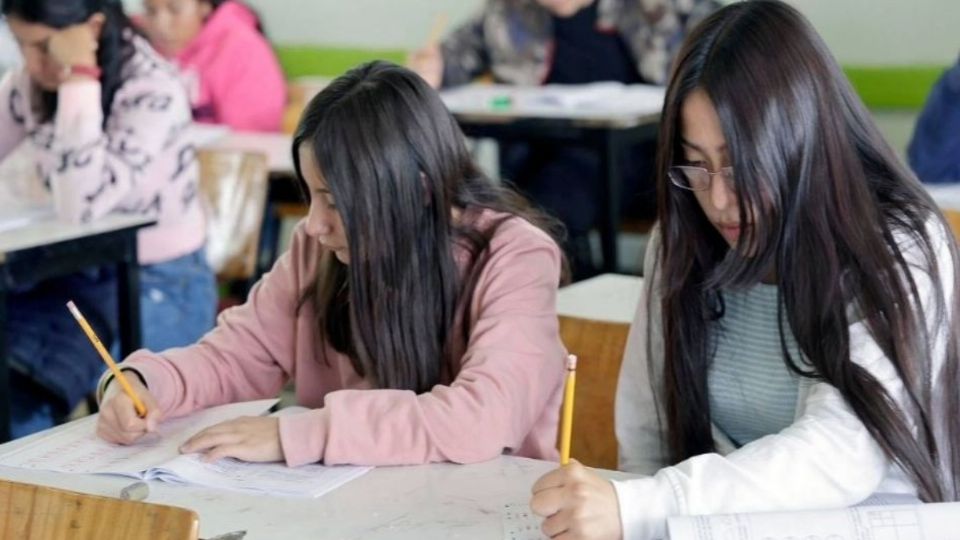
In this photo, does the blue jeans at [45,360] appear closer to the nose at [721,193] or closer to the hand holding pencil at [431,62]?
the nose at [721,193]

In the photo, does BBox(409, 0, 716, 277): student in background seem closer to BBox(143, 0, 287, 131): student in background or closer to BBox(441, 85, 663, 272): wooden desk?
BBox(441, 85, 663, 272): wooden desk

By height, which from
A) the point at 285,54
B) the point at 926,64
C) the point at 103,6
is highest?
the point at 103,6

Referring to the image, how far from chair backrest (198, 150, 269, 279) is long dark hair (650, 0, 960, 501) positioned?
2.20 meters

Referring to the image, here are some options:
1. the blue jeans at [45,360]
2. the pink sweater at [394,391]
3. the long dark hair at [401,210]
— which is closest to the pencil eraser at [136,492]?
the pink sweater at [394,391]

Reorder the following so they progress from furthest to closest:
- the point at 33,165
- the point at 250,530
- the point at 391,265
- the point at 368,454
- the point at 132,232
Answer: the point at 33,165 < the point at 132,232 < the point at 391,265 < the point at 368,454 < the point at 250,530

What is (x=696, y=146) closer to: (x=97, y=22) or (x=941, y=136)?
(x=97, y=22)

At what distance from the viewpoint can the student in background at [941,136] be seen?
143 inches

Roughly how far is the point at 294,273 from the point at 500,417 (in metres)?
0.41

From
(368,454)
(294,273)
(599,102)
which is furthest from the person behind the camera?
(599,102)

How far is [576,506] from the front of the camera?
1272 mm

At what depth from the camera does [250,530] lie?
1.38 metres

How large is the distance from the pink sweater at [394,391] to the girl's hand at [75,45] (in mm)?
1168

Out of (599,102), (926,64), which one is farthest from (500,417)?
(926,64)

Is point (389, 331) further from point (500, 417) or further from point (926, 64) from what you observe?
point (926, 64)
